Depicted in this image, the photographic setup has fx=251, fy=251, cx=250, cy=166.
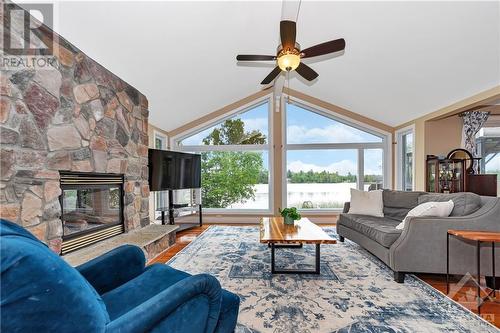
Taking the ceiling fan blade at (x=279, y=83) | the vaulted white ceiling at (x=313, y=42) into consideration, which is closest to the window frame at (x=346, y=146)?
the vaulted white ceiling at (x=313, y=42)

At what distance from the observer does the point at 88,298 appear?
0.86 metres

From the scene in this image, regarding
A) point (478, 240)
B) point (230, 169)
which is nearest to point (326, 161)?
point (230, 169)

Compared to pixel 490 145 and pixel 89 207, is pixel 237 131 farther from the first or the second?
pixel 490 145

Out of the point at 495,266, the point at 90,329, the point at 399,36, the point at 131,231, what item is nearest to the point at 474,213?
the point at 495,266

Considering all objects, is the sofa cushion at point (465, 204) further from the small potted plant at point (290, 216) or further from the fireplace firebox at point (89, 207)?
the fireplace firebox at point (89, 207)

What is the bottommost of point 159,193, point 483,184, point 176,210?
point 176,210

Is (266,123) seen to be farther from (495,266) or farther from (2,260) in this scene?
(2,260)

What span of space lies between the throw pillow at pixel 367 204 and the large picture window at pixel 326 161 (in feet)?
6.23

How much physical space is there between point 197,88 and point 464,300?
4.61 metres

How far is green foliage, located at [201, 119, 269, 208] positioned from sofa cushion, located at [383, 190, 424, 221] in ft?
9.08

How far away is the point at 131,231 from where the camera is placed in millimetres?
3414

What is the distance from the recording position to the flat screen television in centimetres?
430

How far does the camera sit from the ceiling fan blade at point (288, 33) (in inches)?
94.8
